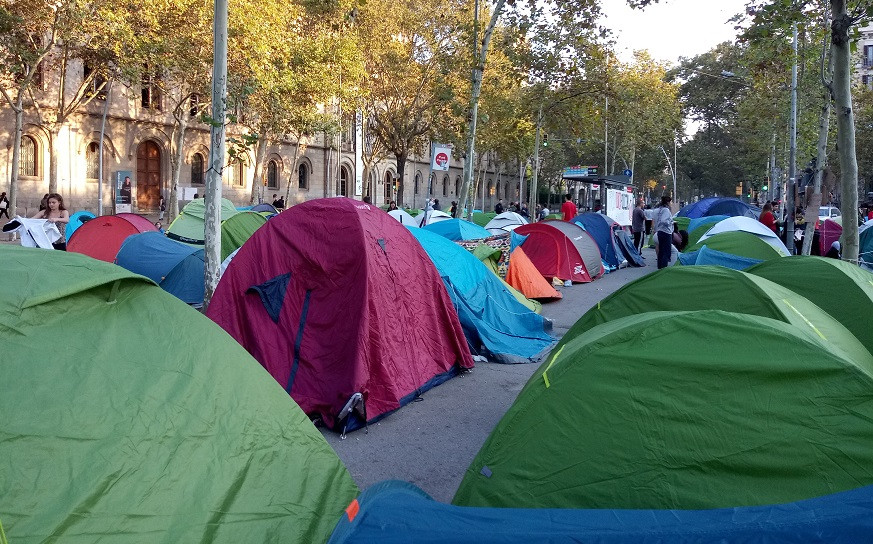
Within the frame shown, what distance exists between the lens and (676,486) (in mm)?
2986

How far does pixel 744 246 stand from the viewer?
31.9 ft

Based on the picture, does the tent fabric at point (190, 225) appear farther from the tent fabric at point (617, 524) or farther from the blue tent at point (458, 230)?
the tent fabric at point (617, 524)

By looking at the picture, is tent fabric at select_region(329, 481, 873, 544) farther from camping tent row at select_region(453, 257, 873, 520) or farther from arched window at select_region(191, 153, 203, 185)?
arched window at select_region(191, 153, 203, 185)

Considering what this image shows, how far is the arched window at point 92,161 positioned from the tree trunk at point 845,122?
94.4 ft

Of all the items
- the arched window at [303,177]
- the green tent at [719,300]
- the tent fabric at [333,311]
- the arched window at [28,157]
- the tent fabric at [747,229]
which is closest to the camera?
the green tent at [719,300]

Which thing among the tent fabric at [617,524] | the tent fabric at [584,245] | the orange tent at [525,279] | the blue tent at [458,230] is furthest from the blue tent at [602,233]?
the tent fabric at [617,524]

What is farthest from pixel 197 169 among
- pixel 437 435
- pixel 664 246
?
pixel 437 435

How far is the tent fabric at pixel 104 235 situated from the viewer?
1255 centimetres

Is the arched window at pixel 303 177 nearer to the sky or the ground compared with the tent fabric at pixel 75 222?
nearer to the sky

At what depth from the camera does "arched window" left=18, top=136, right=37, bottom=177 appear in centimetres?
2708

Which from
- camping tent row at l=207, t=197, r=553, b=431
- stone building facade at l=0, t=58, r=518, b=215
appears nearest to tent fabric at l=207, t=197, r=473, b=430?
camping tent row at l=207, t=197, r=553, b=431

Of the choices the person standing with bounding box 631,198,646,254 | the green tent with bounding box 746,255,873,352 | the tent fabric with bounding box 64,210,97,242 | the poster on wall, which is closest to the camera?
the green tent with bounding box 746,255,873,352

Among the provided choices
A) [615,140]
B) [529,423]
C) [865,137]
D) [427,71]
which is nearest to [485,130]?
[427,71]

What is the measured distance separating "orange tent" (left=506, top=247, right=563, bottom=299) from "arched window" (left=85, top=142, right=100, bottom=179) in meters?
24.1
